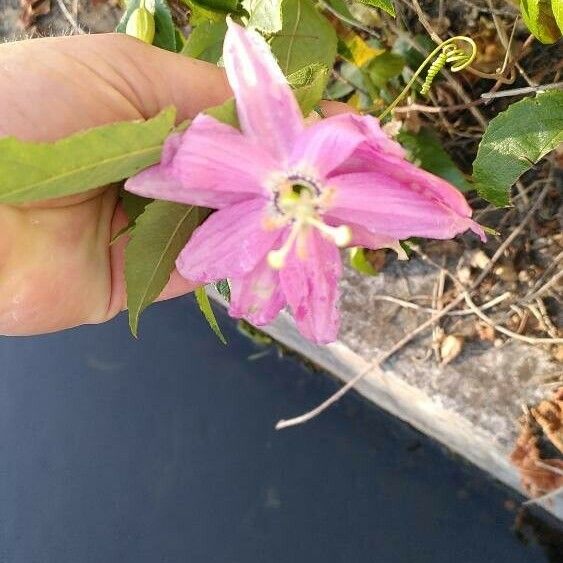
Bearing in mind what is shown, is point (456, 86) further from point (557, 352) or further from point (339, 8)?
point (557, 352)

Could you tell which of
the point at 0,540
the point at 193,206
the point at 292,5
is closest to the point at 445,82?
the point at 292,5

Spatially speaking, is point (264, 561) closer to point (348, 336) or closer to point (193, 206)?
point (348, 336)

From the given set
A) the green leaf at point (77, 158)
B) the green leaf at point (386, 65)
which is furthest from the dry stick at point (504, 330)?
the green leaf at point (77, 158)

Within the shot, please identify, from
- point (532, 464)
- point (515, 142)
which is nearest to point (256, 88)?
point (515, 142)

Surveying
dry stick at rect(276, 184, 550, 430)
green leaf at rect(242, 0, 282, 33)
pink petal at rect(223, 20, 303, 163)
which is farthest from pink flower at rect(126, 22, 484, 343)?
dry stick at rect(276, 184, 550, 430)

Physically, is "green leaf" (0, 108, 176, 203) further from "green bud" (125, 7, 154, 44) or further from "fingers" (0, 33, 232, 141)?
"green bud" (125, 7, 154, 44)

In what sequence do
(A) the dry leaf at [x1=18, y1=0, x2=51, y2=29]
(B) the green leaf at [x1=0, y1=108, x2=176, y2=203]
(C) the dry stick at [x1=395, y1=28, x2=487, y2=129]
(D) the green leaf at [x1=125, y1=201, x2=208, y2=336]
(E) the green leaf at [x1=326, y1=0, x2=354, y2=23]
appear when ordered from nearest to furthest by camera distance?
(B) the green leaf at [x1=0, y1=108, x2=176, y2=203], (D) the green leaf at [x1=125, y1=201, x2=208, y2=336], (E) the green leaf at [x1=326, y1=0, x2=354, y2=23], (C) the dry stick at [x1=395, y1=28, x2=487, y2=129], (A) the dry leaf at [x1=18, y1=0, x2=51, y2=29]
